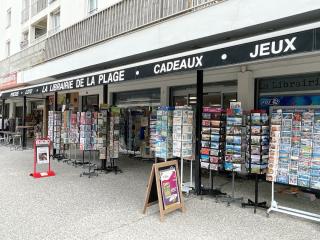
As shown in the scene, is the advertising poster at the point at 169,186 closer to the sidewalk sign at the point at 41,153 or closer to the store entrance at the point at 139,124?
the sidewalk sign at the point at 41,153

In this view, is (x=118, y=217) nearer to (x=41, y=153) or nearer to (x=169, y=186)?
(x=169, y=186)

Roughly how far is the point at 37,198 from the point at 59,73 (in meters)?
8.96

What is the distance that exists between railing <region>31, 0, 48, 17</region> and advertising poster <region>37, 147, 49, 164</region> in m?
13.3

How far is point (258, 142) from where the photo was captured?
5.57 metres

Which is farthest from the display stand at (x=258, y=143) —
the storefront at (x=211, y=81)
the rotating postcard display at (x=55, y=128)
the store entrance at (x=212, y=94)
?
the rotating postcard display at (x=55, y=128)

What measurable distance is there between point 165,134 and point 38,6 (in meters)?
17.6

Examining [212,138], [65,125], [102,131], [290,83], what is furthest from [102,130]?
[290,83]

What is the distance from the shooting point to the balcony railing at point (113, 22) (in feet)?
28.8

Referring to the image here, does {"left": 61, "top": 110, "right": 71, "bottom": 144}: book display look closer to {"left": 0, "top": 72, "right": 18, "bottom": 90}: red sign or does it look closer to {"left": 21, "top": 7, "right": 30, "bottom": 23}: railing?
{"left": 0, "top": 72, "right": 18, "bottom": 90}: red sign

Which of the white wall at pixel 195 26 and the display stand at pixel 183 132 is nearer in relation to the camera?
the white wall at pixel 195 26

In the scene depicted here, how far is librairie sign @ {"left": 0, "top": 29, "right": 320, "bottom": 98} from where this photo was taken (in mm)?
4004

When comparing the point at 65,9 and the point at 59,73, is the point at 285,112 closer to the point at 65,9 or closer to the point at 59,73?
the point at 59,73

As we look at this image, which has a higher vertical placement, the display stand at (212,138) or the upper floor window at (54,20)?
the upper floor window at (54,20)

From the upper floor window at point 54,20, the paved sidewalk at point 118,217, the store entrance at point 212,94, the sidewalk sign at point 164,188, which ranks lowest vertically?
the paved sidewalk at point 118,217
